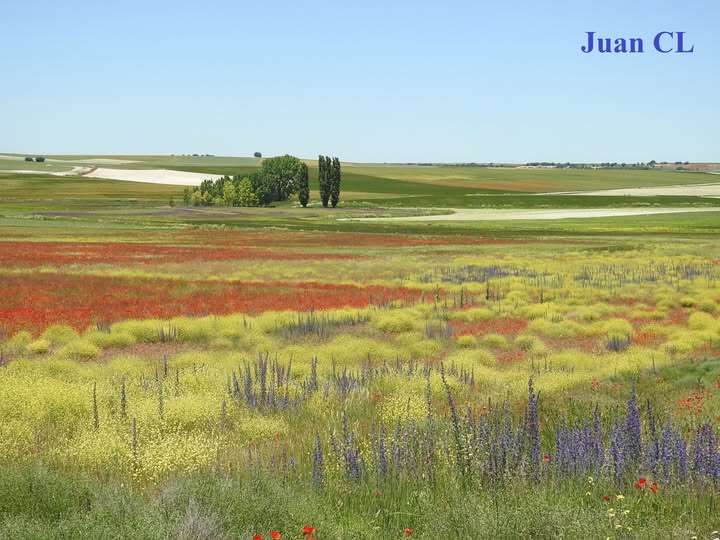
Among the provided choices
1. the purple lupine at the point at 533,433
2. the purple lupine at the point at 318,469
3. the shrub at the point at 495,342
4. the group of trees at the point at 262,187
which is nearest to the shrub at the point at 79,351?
the shrub at the point at 495,342

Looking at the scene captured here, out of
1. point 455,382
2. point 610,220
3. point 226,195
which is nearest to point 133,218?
point 226,195

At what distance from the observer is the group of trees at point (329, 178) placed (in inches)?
5344

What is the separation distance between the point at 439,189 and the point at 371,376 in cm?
17864

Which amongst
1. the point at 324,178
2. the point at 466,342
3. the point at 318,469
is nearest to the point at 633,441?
the point at 318,469

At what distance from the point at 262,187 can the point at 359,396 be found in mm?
134458

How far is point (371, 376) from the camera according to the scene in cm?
1562

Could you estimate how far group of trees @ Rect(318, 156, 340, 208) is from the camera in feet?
445

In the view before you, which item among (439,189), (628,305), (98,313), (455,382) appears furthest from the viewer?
(439,189)

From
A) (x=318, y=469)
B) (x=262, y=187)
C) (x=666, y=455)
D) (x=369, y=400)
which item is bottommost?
(x=369, y=400)

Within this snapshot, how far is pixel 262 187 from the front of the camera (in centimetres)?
14500

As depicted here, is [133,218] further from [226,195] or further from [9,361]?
[9,361]

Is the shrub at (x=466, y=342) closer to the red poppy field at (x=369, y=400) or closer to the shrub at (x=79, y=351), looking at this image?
the red poppy field at (x=369, y=400)

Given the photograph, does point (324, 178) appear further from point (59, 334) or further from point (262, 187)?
point (59, 334)

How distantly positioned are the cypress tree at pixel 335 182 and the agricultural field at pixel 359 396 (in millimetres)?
86100
